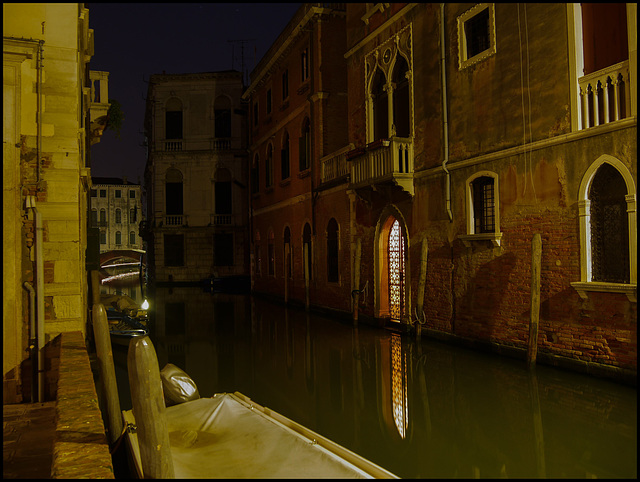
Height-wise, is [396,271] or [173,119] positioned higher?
[173,119]

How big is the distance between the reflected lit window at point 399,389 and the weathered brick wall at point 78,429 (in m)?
3.15

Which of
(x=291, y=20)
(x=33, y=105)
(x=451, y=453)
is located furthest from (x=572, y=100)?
(x=291, y=20)

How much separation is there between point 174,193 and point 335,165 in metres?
16.7

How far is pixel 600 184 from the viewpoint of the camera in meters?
7.64

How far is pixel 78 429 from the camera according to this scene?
146 inches

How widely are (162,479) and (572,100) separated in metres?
7.21

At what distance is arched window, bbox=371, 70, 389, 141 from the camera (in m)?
13.1

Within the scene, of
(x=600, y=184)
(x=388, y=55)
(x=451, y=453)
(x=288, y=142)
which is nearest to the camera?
(x=451, y=453)

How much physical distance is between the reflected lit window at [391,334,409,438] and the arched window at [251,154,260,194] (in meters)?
14.0

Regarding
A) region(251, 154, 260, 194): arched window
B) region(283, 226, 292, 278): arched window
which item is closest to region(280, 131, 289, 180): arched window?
region(283, 226, 292, 278): arched window

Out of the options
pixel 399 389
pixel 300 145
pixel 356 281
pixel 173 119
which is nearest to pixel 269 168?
pixel 300 145

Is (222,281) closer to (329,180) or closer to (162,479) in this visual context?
(329,180)

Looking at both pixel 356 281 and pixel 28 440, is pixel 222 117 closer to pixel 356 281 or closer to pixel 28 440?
pixel 356 281

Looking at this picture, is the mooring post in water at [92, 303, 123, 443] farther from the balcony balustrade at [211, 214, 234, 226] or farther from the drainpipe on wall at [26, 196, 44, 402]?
the balcony balustrade at [211, 214, 234, 226]
